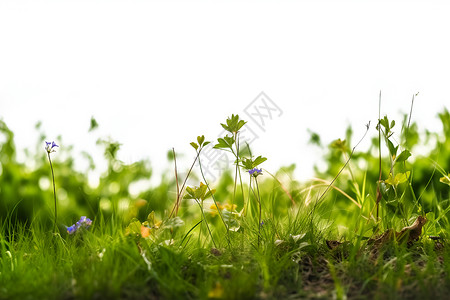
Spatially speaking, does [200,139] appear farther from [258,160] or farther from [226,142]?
[258,160]

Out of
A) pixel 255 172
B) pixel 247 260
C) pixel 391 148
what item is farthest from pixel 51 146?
pixel 391 148

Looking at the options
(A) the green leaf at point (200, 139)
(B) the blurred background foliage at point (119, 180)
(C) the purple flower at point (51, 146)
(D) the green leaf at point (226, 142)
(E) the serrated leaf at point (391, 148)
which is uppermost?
(C) the purple flower at point (51, 146)

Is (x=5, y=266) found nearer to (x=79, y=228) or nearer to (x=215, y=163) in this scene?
(x=79, y=228)

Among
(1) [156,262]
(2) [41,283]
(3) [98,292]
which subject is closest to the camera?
(3) [98,292]

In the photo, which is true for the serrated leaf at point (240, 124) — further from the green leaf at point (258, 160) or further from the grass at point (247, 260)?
the green leaf at point (258, 160)

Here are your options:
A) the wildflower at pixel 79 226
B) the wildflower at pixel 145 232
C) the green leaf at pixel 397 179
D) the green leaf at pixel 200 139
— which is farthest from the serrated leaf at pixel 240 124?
the wildflower at pixel 79 226

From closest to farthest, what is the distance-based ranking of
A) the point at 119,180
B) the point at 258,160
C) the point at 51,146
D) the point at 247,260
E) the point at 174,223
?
the point at 247,260, the point at 174,223, the point at 258,160, the point at 51,146, the point at 119,180

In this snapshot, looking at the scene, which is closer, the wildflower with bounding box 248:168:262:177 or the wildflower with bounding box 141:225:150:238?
the wildflower with bounding box 141:225:150:238

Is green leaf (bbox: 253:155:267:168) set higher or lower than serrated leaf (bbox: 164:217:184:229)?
higher

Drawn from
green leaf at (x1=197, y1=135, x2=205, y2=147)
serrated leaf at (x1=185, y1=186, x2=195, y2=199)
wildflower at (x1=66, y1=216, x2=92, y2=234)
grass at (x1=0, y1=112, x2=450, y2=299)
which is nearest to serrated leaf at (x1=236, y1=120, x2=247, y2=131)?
grass at (x1=0, y1=112, x2=450, y2=299)

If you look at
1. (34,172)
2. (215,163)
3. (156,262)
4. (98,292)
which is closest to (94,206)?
(34,172)

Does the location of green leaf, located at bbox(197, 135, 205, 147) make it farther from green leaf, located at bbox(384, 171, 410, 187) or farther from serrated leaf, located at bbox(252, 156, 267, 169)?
green leaf, located at bbox(384, 171, 410, 187)
